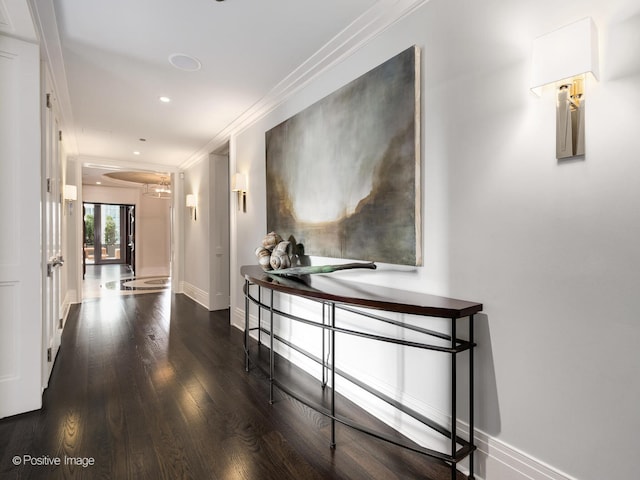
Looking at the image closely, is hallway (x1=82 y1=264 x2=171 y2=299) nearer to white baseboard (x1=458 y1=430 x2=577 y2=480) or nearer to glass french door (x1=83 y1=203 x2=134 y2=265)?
glass french door (x1=83 y1=203 x2=134 y2=265)

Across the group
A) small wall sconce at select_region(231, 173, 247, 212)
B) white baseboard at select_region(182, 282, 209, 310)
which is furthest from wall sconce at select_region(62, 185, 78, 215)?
small wall sconce at select_region(231, 173, 247, 212)

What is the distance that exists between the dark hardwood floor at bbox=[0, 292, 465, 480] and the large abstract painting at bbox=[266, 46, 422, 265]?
43.5 inches

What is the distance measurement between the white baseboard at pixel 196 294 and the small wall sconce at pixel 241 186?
205cm

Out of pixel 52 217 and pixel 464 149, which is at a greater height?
pixel 464 149

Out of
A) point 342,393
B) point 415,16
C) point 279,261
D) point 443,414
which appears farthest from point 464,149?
point 342,393

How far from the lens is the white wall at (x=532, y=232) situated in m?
1.21

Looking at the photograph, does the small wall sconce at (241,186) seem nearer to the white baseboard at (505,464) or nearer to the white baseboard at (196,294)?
the white baseboard at (196,294)

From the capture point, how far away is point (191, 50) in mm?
2520

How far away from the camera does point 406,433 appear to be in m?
2.02

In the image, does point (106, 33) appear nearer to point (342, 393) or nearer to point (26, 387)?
point (26, 387)

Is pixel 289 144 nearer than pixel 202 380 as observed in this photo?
No

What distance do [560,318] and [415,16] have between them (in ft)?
5.70

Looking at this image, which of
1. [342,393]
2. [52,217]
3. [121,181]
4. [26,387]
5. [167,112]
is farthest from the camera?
[121,181]

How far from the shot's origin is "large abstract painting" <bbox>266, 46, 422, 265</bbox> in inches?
76.5
